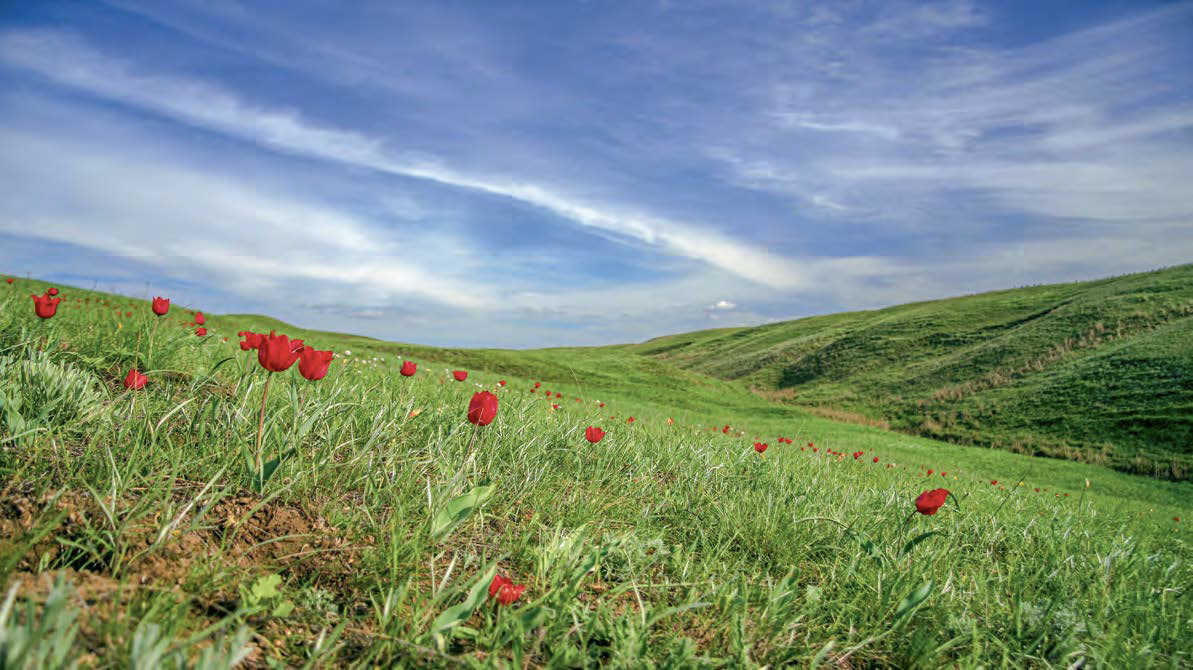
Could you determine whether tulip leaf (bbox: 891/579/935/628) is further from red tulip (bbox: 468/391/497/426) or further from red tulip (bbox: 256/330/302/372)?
red tulip (bbox: 256/330/302/372)

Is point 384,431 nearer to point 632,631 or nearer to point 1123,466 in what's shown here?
point 632,631

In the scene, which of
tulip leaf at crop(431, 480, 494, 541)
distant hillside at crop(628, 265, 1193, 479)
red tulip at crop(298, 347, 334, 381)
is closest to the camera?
tulip leaf at crop(431, 480, 494, 541)

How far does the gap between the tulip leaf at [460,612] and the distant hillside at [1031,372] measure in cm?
3022

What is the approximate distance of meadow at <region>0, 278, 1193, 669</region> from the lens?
194 centimetres

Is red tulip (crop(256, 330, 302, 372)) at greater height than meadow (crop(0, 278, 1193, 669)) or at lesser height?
greater

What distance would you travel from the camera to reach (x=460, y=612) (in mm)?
1980

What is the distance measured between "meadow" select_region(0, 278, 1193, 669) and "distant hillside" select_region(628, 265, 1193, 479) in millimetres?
27533

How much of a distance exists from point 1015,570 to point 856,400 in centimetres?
4016

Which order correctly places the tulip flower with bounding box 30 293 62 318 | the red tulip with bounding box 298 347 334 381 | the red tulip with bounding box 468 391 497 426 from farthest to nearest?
the tulip flower with bounding box 30 293 62 318, the red tulip with bounding box 468 391 497 426, the red tulip with bounding box 298 347 334 381

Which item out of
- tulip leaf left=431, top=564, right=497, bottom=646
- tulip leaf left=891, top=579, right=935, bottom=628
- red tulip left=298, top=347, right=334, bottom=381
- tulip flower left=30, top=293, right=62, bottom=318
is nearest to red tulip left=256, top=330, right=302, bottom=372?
red tulip left=298, top=347, right=334, bottom=381

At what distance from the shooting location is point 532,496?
3.33 meters

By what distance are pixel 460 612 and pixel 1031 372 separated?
4376 cm

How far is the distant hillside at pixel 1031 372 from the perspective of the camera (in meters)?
25.4

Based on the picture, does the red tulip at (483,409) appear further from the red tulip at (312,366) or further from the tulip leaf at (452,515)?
the red tulip at (312,366)
